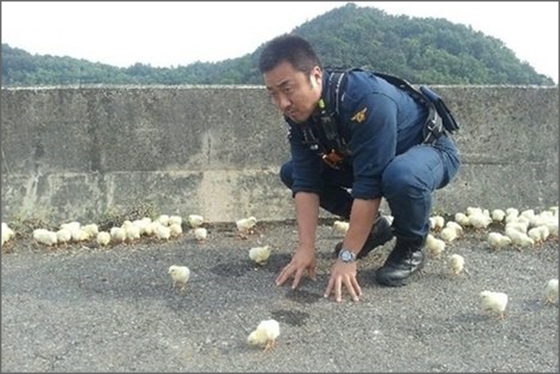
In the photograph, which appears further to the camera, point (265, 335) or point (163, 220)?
point (163, 220)

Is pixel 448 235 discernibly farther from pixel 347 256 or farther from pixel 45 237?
pixel 45 237

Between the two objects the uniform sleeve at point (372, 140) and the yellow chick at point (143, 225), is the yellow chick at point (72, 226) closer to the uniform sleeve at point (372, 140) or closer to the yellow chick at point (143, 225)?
the yellow chick at point (143, 225)

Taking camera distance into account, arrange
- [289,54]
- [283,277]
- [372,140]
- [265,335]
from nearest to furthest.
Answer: [265,335] < [289,54] < [372,140] < [283,277]

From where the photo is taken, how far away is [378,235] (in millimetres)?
4324

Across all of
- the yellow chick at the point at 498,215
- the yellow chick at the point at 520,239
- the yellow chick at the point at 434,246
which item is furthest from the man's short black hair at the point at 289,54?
the yellow chick at the point at 498,215

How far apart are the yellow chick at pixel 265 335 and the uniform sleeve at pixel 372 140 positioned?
36.4 inches

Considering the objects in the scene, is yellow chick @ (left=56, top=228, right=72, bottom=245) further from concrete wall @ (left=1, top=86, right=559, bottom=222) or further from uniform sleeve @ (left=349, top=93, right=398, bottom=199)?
uniform sleeve @ (left=349, top=93, right=398, bottom=199)

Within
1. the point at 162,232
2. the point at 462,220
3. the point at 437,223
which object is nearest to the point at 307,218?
the point at 162,232

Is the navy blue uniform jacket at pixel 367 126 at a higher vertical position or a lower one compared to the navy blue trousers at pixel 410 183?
higher

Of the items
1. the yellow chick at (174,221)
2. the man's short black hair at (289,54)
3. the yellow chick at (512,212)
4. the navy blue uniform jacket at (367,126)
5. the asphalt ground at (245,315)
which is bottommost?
the asphalt ground at (245,315)

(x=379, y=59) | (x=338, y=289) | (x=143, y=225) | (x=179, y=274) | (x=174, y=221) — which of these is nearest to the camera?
(x=338, y=289)

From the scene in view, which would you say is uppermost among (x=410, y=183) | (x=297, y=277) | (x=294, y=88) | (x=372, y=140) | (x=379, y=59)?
(x=379, y=59)

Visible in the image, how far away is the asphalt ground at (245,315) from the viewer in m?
3.01

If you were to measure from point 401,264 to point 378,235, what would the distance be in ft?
1.11
